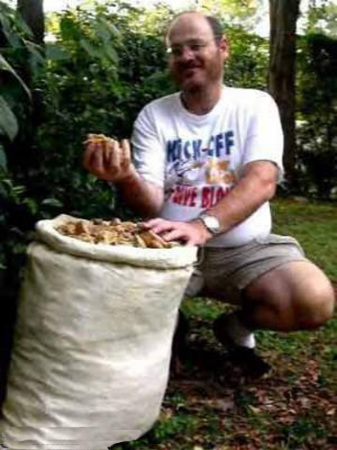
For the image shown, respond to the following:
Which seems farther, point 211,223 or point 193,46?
point 193,46

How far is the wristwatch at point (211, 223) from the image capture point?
250 cm

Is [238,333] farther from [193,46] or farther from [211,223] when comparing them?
[193,46]

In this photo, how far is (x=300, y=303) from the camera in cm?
Result: 266

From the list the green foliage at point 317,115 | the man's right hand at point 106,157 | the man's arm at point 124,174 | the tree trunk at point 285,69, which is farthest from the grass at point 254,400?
the green foliage at point 317,115

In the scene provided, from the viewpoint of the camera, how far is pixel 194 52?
106 inches

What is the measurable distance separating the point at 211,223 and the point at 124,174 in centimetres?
30

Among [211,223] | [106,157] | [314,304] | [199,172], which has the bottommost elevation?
[314,304]

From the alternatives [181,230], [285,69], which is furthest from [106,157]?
[285,69]

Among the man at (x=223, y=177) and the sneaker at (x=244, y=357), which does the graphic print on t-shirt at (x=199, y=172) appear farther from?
the sneaker at (x=244, y=357)

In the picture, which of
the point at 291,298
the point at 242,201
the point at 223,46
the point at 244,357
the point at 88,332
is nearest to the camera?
the point at 88,332

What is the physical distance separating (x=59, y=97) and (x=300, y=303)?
102 cm

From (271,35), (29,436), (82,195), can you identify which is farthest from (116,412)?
(271,35)

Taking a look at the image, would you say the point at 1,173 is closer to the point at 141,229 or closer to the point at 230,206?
the point at 141,229

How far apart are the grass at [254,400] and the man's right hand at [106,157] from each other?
0.76 metres
